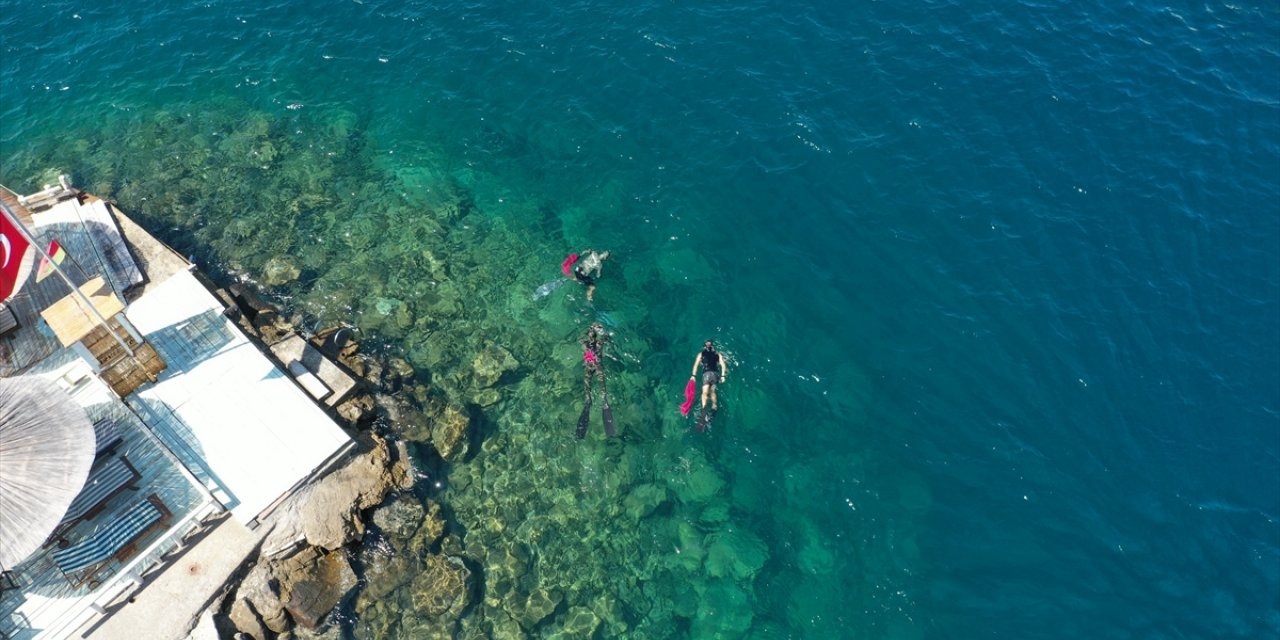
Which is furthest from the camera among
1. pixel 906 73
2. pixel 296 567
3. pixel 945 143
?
pixel 906 73

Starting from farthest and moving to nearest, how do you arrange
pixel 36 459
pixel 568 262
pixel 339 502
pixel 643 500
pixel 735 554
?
pixel 568 262, pixel 643 500, pixel 735 554, pixel 339 502, pixel 36 459

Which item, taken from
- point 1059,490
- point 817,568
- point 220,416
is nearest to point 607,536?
point 817,568

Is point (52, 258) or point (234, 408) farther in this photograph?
point (234, 408)

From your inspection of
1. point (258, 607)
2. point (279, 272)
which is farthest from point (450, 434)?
point (279, 272)

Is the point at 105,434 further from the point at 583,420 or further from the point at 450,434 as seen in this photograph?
the point at 583,420

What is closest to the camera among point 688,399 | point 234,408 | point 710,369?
point 234,408

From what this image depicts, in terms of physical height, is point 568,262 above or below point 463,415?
above

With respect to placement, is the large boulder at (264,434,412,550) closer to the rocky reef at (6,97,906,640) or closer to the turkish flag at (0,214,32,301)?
the rocky reef at (6,97,906,640)

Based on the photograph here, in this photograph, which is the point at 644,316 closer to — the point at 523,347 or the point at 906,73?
the point at 523,347
